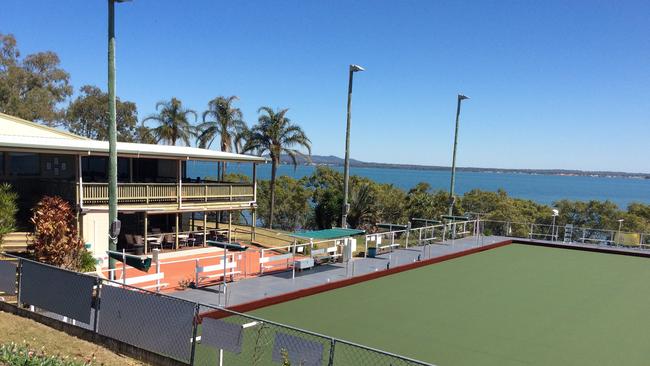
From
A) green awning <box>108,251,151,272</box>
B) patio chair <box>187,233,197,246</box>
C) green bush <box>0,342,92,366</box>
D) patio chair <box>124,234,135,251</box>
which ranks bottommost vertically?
patio chair <box>187,233,197,246</box>

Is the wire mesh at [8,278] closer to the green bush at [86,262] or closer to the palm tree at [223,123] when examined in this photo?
the green bush at [86,262]

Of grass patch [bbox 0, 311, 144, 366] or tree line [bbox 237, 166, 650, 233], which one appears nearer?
grass patch [bbox 0, 311, 144, 366]

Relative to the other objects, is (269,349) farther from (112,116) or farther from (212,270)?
(112,116)

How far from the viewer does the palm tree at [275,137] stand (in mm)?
30531

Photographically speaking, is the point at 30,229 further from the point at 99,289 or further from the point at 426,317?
the point at 426,317

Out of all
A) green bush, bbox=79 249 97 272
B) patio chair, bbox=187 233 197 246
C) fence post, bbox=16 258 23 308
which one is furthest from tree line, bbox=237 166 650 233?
fence post, bbox=16 258 23 308

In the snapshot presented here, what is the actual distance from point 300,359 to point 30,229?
14560 millimetres

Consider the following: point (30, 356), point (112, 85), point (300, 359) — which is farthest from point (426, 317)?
point (112, 85)

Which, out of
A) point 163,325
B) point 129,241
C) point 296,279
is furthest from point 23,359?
point 129,241

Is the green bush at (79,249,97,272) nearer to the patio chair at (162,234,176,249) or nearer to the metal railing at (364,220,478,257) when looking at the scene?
the patio chair at (162,234,176,249)

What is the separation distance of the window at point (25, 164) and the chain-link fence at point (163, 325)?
1085cm

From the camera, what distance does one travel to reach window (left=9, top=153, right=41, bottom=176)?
60.6 ft

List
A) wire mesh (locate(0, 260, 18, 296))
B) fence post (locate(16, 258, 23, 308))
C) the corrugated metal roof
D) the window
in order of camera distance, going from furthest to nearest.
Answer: the window → the corrugated metal roof → wire mesh (locate(0, 260, 18, 296)) → fence post (locate(16, 258, 23, 308))

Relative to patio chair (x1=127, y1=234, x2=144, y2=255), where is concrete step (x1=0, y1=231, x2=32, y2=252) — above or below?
above
